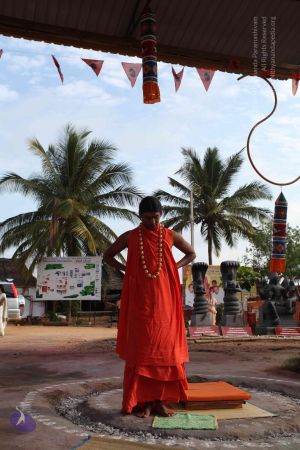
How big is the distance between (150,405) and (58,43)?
3874mm

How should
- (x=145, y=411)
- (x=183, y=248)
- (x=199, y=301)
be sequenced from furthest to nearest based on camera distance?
(x=199, y=301)
(x=183, y=248)
(x=145, y=411)

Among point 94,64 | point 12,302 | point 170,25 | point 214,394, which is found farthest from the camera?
point 12,302

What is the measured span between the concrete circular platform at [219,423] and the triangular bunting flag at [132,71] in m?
3.93

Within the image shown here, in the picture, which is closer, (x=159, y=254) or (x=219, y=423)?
(x=219, y=423)

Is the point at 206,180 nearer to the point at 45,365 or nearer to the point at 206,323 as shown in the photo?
the point at 206,323

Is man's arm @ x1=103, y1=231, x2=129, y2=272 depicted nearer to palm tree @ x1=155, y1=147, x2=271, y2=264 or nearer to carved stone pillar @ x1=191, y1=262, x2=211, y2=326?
carved stone pillar @ x1=191, y1=262, x2=211, y2=326

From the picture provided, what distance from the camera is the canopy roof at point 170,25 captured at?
5273mm

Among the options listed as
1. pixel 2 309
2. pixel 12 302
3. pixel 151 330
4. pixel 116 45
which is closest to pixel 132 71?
pixel 116 45

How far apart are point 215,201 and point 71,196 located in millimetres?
8612

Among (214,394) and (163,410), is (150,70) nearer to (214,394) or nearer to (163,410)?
(214,394)

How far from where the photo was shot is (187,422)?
3736 millimetres

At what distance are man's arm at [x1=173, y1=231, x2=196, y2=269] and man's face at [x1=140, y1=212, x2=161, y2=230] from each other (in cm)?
24

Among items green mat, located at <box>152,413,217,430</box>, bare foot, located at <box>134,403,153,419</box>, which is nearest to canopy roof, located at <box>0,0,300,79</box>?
bare foot, located at <box>134,403,153,419</box>

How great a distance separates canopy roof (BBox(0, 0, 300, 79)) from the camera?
5.27m
